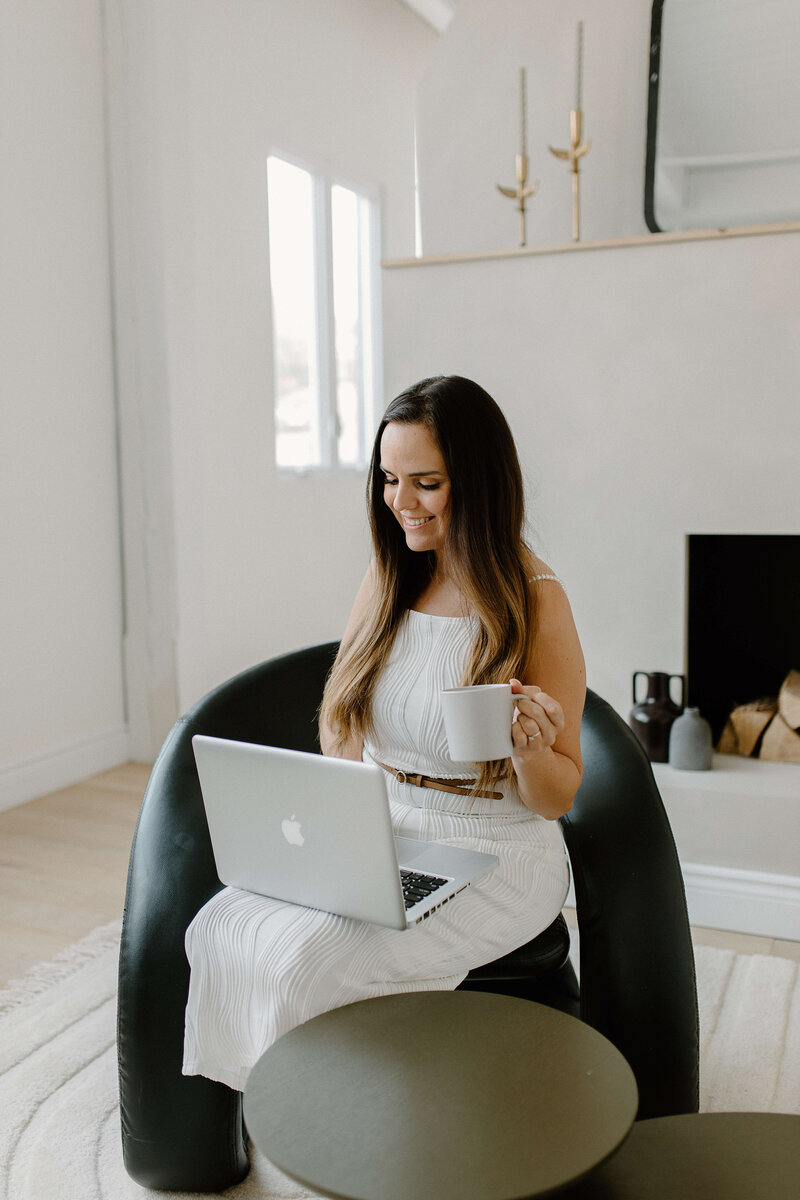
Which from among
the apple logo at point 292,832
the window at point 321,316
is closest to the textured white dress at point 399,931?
the apple logo at point 292,832

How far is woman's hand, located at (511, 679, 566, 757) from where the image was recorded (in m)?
1.29

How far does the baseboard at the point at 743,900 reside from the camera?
2361 millimetres

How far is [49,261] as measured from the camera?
3400 mm

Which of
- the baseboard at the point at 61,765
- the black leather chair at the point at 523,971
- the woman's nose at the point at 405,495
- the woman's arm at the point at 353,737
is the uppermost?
the woman's nose at the point at 405,495

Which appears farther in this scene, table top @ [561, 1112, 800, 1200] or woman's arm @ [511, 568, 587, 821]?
woman's arm @ [511, 568, 587, 821]

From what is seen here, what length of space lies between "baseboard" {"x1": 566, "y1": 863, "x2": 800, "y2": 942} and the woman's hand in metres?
1.21

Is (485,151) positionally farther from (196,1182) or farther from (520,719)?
(196,1182)

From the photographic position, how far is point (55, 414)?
11.3 feet

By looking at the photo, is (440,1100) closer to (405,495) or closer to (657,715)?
(405,495)

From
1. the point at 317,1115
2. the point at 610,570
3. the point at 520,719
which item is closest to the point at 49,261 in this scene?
the point at 610,570

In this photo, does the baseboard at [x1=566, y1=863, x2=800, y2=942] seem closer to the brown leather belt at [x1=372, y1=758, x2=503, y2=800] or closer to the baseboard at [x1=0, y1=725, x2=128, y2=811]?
the brown leather belt at [x1=372, y1=758, x2=503, y2=800]

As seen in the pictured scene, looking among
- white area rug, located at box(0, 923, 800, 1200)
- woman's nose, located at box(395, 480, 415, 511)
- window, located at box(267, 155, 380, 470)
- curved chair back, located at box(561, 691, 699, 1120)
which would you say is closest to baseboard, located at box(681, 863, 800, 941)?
white area rug, located at box(0, 923, 800, 1200)

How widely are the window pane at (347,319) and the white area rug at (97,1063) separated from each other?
10.9 feet

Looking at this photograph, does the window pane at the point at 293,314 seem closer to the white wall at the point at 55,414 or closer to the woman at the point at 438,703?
the white wall at the point at 55,414
